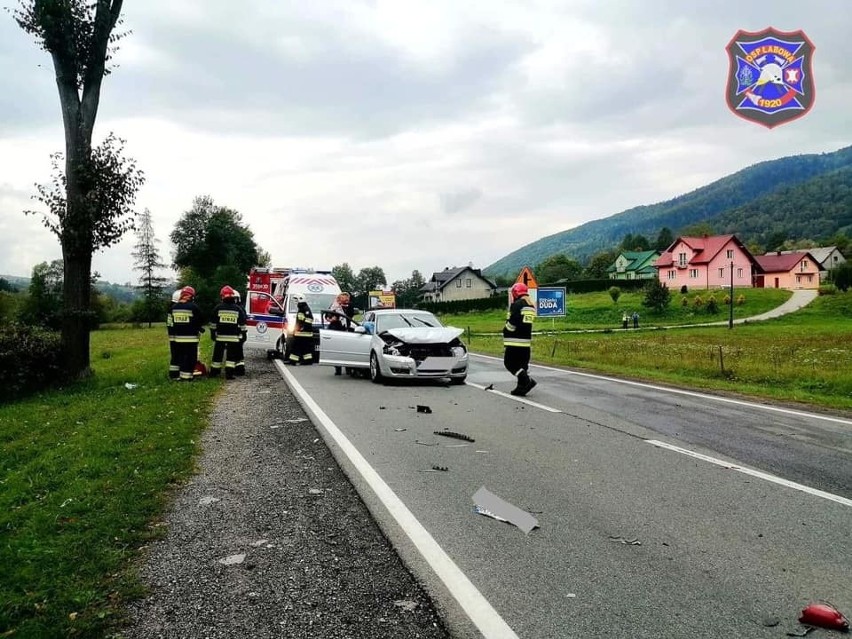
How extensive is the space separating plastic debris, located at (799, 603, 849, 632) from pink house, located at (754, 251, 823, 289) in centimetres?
9327

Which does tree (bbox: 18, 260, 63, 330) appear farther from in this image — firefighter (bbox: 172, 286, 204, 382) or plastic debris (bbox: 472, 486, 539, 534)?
plastic debris (bbox: 472, 486, 539, 534)

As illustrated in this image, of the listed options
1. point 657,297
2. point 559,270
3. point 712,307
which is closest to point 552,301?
point 657,297

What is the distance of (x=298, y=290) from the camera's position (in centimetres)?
1955

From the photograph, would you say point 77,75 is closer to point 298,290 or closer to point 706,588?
point 298,290

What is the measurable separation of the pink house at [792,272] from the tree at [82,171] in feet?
293

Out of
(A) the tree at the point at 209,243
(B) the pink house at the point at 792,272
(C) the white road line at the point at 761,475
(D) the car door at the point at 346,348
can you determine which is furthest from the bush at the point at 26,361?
(B) the pink house at the point at 792,272

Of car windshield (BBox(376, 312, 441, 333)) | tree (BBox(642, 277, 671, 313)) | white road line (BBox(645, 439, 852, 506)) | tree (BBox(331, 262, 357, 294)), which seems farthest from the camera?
tree (BBox(331, 262, 357, 294))

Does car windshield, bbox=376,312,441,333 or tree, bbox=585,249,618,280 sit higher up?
tree, bbox=585,249,618,280

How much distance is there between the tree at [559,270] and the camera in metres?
143

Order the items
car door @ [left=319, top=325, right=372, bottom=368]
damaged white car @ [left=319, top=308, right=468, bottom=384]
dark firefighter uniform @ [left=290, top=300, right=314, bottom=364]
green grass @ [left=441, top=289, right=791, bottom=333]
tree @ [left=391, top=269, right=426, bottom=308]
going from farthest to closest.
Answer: tree @ [left=391, top=269, right=426, bottom=308], green grass @ [left=441, top=289, right=791, bottom=333], dark firefighter uniform @ [left=290, top=300, right=314, bottom=364], car door @ [left=319, top=325, right=372, bottom=368], damaged white car @ [left=319, top=308, right=468, bottom=384]

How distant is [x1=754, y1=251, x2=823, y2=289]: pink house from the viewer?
86750 millimetres

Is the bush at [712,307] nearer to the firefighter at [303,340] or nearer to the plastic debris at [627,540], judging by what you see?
the firefighter at [303,340]

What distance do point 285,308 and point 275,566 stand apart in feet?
51.3

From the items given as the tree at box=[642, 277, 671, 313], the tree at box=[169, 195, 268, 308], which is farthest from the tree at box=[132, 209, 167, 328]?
the tree at box=[642, 277, 671, 313]
